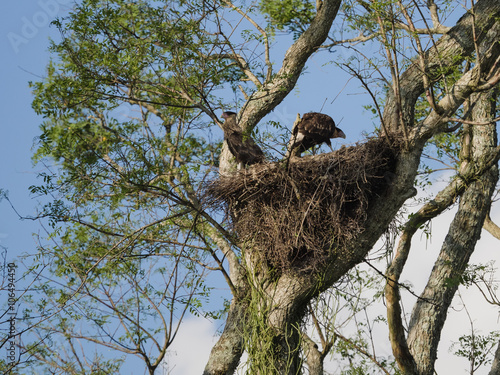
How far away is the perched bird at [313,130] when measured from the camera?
8.56 meters

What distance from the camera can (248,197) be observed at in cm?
731

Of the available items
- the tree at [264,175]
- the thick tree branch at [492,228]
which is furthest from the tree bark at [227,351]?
the thick tree branch at [492,228]

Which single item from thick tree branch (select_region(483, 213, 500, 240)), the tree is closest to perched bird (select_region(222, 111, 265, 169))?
the tree

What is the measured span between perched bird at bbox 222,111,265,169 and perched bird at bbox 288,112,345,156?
29.4 inches

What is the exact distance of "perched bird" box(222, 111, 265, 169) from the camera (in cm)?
786

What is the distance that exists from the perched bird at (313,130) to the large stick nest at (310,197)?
4.14ft

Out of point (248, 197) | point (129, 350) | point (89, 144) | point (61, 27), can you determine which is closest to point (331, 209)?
point (248, 197)

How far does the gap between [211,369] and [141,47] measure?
420cm

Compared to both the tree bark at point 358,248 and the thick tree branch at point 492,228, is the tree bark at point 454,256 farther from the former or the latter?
the thick tree branch at point 492,228

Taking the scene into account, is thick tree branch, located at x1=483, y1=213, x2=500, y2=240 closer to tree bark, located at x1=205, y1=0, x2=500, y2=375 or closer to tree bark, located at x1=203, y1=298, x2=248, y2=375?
tree bark, located at x1=205, y1=0, x2=500, y2=375

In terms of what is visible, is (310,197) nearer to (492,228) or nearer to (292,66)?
(292,66)

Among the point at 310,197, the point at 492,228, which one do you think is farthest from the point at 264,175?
the point at 492,228

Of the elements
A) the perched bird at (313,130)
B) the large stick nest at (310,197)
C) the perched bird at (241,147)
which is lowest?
the large stick nest at (310,197)

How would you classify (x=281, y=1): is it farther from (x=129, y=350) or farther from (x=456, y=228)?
(x=129, y=350)
